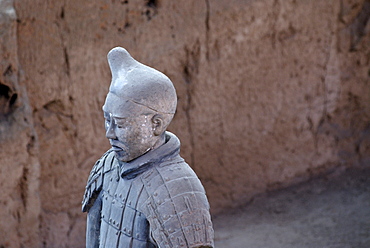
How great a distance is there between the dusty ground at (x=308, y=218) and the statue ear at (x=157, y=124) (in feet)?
A: 9.66

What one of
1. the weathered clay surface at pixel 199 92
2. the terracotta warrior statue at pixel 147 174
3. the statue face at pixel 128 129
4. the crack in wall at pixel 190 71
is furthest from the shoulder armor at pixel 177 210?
the crack in wall at pixel 190 71

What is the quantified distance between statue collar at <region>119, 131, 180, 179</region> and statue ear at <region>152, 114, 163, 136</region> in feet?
0.23

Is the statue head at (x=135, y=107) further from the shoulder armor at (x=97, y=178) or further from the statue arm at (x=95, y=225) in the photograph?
the statue arm at (x=95, y=225)

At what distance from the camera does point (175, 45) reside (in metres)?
5.69

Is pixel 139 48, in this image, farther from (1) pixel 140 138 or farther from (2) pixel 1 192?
(1) pixel 140 138

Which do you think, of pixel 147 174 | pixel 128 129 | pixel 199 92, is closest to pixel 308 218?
pixel 199 92

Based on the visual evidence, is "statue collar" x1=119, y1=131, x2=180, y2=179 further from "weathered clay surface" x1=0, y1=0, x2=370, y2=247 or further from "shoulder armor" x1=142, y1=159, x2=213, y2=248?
"weathered clay surface" x1=0, y1=0, x2=370, y2=247

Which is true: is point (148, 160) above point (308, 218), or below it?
above

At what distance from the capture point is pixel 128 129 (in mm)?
2834

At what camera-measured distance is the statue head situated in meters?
2.80

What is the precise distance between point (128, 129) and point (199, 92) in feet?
10.2

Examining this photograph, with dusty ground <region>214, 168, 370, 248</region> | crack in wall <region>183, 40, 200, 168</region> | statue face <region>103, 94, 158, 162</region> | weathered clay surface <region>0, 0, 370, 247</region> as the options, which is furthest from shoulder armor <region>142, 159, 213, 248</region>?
crack in wall <region>183, 40, 200, 168</region>

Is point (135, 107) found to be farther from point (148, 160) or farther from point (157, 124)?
point (148, 160)

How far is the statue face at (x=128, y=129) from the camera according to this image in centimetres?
281
